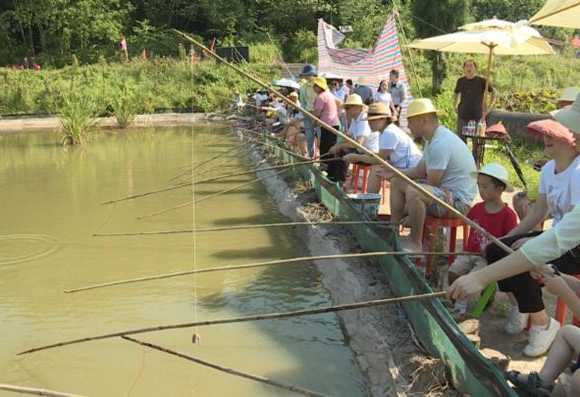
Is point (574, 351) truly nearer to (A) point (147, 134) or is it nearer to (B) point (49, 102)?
(A) point (147, 134)

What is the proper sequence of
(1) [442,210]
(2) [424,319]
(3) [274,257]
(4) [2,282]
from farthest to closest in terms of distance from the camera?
1. (3) [274,257]
2. (4) [2,282]
3. (1) [442,210]
4. (2) [424,319]

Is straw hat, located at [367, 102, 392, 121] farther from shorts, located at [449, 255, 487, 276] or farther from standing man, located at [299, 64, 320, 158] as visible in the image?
standing man, located at [299, 64, 320, 158]

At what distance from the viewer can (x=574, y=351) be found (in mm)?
2305

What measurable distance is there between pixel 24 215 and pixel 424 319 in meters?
5.77

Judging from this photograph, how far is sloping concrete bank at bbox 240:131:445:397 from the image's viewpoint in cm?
314

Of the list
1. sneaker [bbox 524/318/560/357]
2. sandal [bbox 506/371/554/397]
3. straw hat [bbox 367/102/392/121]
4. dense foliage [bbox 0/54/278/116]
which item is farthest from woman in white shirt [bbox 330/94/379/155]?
dense foliage [bbox 0/54/278/116]

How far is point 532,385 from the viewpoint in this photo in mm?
2350

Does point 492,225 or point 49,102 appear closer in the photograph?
point 492,225

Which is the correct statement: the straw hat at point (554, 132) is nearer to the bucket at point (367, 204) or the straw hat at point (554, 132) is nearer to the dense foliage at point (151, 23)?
the bucket at point (367, 204)

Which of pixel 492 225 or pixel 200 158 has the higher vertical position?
pixel 492 225

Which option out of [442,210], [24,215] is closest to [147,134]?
[24,215]

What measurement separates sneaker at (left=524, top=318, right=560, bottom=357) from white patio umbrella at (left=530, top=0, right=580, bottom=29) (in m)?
1.57

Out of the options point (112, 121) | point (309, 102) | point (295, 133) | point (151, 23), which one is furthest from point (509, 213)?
point (151, 23)

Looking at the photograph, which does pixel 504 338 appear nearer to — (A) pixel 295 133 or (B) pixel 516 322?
(B) pixel 516 322
